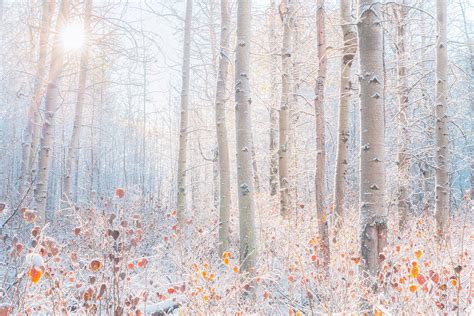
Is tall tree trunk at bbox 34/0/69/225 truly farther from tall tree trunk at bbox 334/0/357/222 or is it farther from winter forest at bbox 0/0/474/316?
tall tree trunk at bbox 334/0/357/222

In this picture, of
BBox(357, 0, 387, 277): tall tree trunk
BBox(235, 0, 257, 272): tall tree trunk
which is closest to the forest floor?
BBox(357, 0, 387, 277): tall tree trunk

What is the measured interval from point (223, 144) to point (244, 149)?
7.80 ft

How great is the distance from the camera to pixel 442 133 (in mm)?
7621

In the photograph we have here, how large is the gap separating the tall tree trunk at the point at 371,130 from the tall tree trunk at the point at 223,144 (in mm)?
3015

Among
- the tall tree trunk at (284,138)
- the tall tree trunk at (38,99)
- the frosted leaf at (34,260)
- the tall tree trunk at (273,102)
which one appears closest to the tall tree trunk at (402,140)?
the tall tree trunk at (284,138)

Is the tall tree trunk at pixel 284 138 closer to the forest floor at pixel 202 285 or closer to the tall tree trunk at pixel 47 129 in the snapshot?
the forest floor at pixel 202 285

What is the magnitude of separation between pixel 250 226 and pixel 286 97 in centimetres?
589

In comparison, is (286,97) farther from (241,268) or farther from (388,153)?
(241,268)

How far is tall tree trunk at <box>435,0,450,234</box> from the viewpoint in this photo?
7246mm

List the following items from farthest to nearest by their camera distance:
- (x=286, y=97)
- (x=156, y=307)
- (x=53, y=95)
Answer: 1. (x=286, y=97)
2. (x=53, y=95)
3. (x=156, y=307)

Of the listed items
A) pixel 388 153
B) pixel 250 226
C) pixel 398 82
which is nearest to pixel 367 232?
pixel 250 226

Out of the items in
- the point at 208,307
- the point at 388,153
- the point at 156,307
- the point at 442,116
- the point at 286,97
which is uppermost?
the point at 286,97

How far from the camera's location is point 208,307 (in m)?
2.74

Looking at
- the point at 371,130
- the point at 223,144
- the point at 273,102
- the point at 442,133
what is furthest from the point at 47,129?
the point at 442,133
